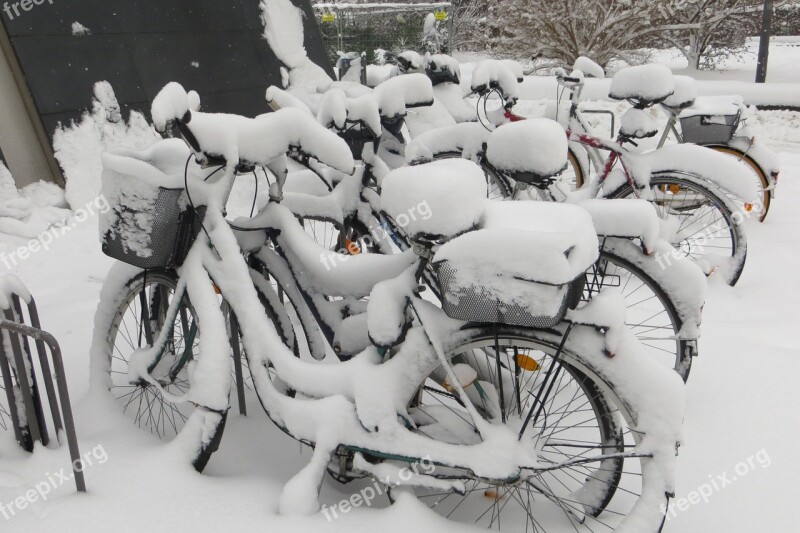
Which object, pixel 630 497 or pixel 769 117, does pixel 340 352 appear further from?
pixel 769 117

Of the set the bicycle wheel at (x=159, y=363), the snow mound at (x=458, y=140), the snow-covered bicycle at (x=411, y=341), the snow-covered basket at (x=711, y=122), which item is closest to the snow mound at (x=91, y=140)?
the bicycle wheel at (x=159, y=363)

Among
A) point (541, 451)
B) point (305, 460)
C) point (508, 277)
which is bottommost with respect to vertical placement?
point (305, 460)

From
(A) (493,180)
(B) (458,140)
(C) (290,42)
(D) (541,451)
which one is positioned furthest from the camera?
(C) (290,42)

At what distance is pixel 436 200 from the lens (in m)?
1.87

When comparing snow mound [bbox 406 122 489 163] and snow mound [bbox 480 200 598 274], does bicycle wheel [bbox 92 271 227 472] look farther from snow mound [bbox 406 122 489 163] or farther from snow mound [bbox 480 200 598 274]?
snow mound [bbox 406 122 489 163]

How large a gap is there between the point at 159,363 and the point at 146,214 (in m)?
0.61

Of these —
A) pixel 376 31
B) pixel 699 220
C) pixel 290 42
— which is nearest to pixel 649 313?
pixel 699 220

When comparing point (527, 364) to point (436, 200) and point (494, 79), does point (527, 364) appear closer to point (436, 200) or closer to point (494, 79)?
point (436, 200)

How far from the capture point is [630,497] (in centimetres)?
239

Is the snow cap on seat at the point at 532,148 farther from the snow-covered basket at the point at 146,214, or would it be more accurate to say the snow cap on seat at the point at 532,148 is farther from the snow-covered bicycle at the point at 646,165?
the snow-covered bicycle at the point at 646,165

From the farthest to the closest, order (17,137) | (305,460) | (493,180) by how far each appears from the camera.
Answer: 1. (17,137)
2. (493,180)
3. (305,460)

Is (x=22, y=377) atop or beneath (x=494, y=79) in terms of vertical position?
beneath

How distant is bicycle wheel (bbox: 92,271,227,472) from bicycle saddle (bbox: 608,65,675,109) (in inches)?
104

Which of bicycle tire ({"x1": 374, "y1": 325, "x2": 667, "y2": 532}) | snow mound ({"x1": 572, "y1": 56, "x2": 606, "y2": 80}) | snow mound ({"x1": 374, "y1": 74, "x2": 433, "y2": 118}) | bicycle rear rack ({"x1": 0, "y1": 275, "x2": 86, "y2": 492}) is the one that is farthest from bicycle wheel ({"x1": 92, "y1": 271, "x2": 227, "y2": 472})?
snow mound ({"x1": 572, "y1": 56, "x2": 606, "y2": 80})
